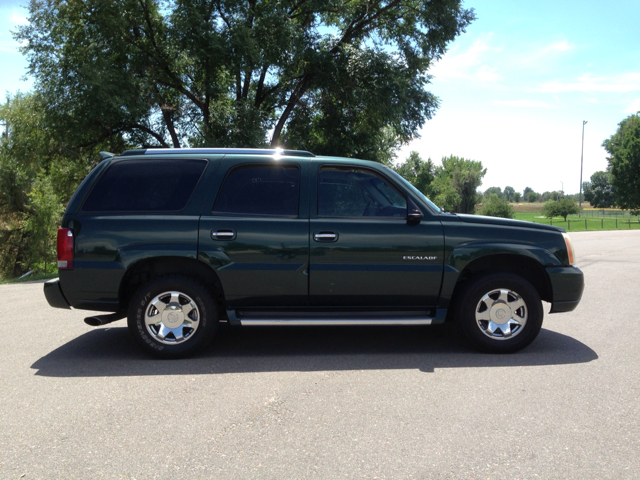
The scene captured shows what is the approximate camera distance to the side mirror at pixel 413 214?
5.58 meters

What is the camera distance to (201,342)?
549cm

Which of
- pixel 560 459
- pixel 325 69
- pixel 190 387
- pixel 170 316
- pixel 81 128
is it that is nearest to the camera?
pixel 560 459

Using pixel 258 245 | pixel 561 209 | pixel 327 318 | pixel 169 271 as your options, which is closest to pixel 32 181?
pixel 169 271

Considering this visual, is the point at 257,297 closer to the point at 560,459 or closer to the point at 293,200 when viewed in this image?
the point at 293,200

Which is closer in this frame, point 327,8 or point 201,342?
point 201,342

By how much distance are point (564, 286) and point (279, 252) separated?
2.86 meters

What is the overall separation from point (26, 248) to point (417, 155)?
70.7 m

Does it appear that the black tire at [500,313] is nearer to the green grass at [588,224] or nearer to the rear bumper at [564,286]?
the rear bumper at [564,286]

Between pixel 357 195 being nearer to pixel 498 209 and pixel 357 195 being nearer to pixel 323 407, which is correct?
pixel 323 407

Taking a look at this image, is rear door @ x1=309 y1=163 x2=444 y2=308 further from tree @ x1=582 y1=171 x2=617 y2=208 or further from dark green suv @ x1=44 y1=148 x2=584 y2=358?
tree @ x1=582 y1=171 x2=617 y2=208

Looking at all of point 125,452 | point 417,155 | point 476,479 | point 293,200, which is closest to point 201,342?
point 293,200

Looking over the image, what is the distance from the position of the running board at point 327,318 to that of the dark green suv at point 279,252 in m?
0.02

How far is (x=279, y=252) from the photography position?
5508 mm

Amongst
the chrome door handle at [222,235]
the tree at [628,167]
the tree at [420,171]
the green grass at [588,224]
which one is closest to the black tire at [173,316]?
the chrome door handle at [222,235]
